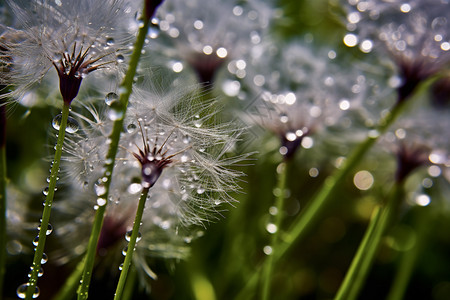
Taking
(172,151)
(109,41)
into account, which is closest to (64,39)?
(109,41)

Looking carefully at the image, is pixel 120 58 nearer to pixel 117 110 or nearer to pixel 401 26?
pixel 117 110

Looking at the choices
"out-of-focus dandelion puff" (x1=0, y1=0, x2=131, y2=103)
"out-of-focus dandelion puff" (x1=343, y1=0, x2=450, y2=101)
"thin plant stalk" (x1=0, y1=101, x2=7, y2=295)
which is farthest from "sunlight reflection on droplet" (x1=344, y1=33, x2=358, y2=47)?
"thin plant stalk" (x1=0, y1=101, x2=7, y2=295)

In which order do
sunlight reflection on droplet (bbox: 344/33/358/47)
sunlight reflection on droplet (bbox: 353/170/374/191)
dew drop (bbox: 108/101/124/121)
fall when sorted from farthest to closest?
sunlight reflection on droplet (bbox: 353/170/374/191)
sunlight reflection on droplet (bbox: 344/33/358/47)
dew drop (bbox: 108/101/124/121)

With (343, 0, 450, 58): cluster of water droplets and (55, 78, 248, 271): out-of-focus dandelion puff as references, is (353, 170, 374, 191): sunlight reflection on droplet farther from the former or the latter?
(55, 78, 248, 271): out-of-focus dandelion puff

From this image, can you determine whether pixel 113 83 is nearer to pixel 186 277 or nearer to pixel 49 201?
pixel 49 201

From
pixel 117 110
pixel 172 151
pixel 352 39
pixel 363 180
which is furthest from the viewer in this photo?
pixel 363 180

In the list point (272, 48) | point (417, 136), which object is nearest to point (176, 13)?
point (272, 48)
